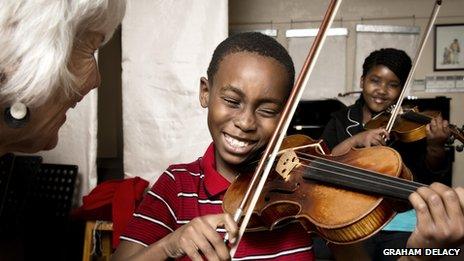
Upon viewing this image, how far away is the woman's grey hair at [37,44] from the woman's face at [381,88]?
1502mm

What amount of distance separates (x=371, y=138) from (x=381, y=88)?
0.35 m

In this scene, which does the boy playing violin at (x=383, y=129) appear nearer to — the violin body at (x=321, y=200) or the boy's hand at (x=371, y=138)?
the boy's hand at (x=371, y=138)

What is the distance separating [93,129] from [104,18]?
1330mm

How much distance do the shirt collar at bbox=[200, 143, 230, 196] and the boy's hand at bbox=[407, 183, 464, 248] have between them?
374 millimetres

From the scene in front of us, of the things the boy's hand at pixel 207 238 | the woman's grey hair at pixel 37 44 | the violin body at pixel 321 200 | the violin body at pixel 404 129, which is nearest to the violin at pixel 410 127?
the violin body at pixel 404 129

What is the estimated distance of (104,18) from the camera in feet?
2.16

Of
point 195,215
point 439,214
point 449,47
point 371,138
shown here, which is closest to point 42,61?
point 195,215

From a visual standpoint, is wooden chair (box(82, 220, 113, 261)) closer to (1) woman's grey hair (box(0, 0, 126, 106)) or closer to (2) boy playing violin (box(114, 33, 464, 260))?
(2) boy playing violin (box(114, 33, 464, 260))

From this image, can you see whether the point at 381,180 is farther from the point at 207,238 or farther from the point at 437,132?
the point at 437,132

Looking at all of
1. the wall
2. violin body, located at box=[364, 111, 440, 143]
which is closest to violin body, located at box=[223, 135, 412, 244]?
violin body, located at box=[364, 111, 440, 143]

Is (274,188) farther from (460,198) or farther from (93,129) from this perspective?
(93,129)

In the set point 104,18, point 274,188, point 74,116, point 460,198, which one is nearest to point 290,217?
point 274,188

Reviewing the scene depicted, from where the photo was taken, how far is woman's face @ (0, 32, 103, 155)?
618 millimetres

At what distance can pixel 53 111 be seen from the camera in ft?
2.12
